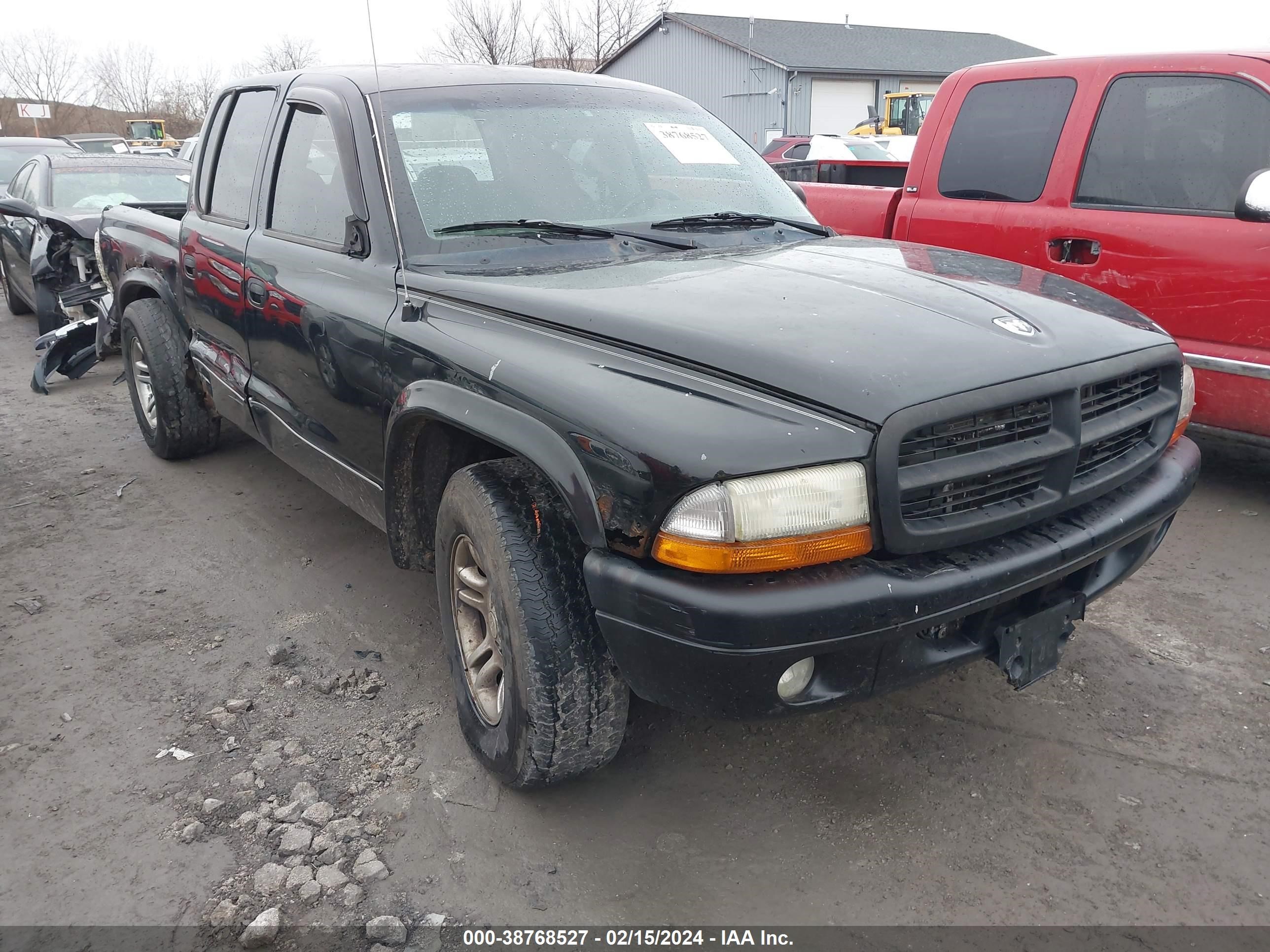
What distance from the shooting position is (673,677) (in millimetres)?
1931

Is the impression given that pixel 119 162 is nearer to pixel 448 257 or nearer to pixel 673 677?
pixel 448 257

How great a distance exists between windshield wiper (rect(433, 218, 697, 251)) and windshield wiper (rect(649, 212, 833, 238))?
0.40 feet

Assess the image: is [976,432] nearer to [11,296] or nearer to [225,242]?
[225,242]

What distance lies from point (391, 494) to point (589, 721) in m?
0.98

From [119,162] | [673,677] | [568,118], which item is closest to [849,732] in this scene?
[673,677]

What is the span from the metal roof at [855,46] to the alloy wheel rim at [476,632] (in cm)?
3412

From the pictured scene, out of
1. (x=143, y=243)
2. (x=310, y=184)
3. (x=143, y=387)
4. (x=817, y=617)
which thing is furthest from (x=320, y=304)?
(x=143, y=387)

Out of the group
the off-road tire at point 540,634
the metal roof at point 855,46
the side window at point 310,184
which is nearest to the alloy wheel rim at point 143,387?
the side window at point 310,184

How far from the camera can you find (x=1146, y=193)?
4078 mm

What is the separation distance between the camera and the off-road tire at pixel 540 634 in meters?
2.17

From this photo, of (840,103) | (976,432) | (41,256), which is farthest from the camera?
(840,103)

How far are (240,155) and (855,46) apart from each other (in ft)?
130

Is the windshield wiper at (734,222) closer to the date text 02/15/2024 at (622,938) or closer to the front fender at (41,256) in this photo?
the date text 02/15/2024 at (622,938)

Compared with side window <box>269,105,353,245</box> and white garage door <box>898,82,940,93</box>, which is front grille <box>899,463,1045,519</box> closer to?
side window <box>269,105,353,245</box>
